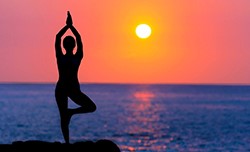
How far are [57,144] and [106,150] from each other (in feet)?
4.24

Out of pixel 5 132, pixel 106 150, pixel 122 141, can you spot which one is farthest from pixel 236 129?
pixel 106 150

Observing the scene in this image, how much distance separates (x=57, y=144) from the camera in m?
17.8

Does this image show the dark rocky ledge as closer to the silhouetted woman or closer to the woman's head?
the silhouetted woman

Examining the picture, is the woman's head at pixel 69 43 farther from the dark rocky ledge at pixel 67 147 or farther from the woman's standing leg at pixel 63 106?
the dark rocky ledge at pixel 67 147

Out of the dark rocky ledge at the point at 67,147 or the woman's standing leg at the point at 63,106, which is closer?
the dark rocky ledge at the point at 67,147

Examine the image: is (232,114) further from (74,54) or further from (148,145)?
(74,54)

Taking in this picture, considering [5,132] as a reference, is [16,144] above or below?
above

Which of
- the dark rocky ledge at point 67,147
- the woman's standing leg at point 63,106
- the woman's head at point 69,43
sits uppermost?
the woman's head at point 69,43

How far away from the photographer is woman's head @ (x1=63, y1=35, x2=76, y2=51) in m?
17.5

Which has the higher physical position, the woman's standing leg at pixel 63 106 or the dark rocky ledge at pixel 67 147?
the woman's standing leg at pixel 63 106

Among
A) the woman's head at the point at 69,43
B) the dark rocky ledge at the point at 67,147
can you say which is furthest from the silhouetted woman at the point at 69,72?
the dark rocky ledge at the point at 67,147

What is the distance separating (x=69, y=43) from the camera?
1759cm

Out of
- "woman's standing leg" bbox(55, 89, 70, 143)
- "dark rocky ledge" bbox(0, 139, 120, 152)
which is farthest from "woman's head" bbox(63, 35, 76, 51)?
"dark rocky ledge" bbox(0, 139, 120, 152)

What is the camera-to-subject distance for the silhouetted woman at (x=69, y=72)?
691 inches
